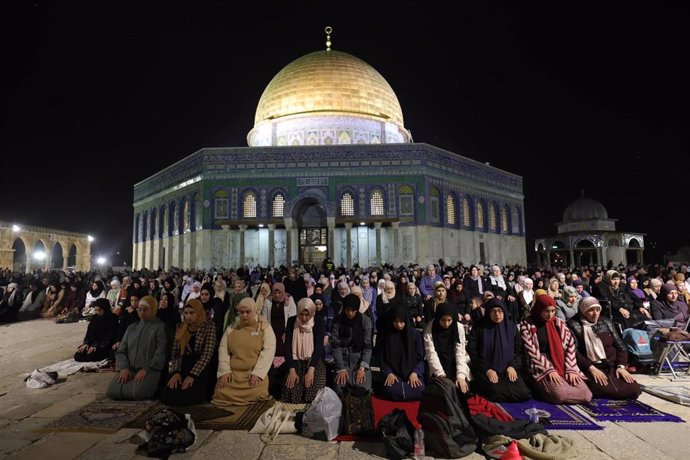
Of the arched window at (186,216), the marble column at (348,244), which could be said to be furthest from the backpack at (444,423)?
the arched window at (186,216)

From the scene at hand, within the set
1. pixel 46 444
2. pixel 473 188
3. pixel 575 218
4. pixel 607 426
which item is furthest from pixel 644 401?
pixel 575 218

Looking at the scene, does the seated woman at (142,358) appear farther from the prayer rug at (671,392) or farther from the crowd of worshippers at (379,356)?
the prayer rug at (671,392)

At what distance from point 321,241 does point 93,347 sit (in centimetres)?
1643

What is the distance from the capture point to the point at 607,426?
4023 millimetres

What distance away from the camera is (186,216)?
25.4 meters

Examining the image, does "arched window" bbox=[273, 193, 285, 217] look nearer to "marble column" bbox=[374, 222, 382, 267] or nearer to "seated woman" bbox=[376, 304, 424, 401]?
"marble column" bbox=[374, 222, 382, 267]

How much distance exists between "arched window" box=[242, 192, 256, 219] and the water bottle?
68.0 ft

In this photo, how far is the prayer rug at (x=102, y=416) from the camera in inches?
160

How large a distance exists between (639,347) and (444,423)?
3.97 metres

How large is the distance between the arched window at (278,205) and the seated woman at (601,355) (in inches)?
748

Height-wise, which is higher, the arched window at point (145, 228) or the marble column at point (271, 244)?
the arched window at point (145, 228)

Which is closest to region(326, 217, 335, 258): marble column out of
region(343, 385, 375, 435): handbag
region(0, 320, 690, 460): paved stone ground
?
region(0, 320, 690, 460): paved stone ground

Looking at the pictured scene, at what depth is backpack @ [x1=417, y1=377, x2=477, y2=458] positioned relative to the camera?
3.48m

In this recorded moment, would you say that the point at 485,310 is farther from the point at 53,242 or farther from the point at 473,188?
the point at 53,242
